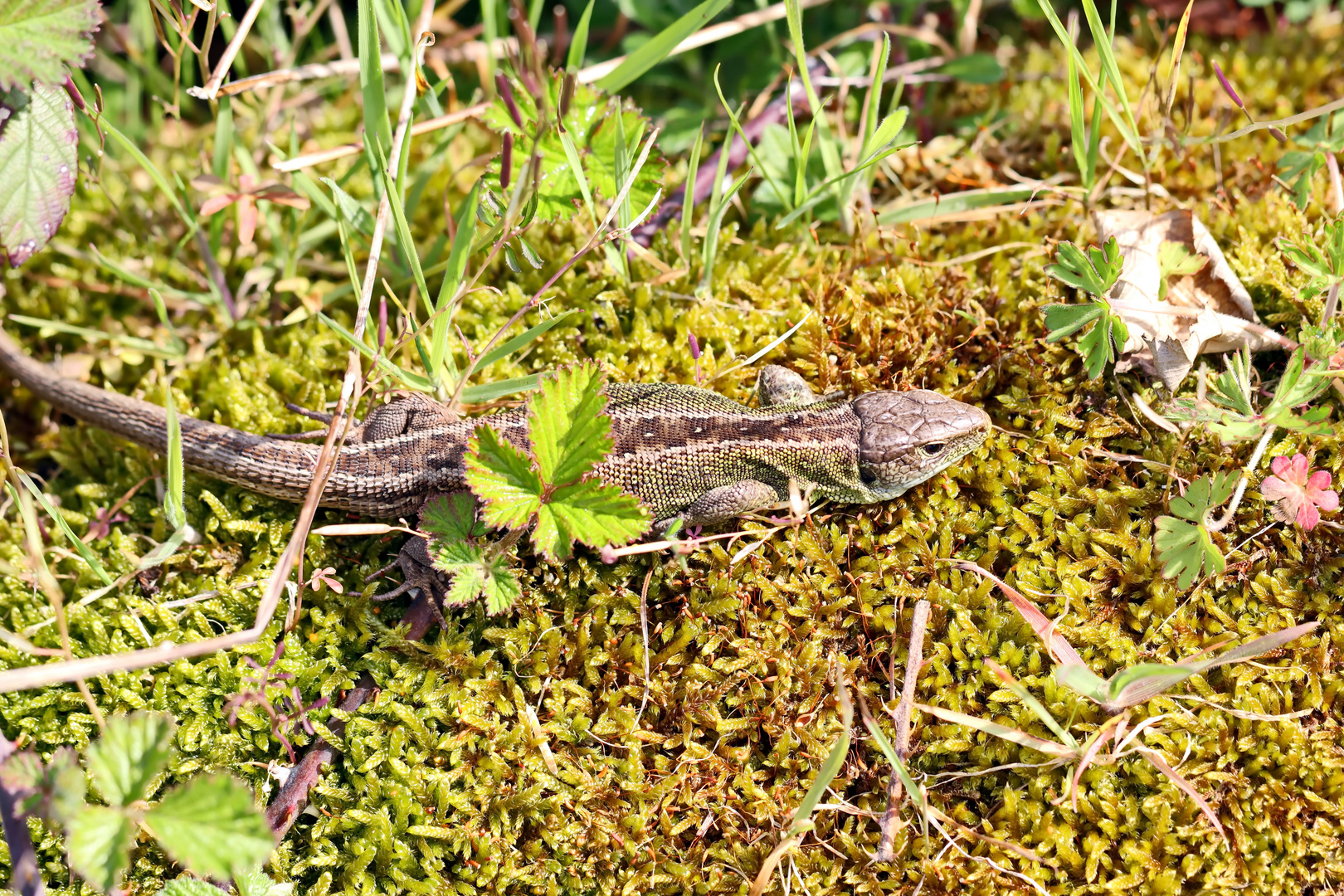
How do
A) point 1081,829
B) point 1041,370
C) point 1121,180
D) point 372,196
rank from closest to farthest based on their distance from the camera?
1. point 1081,829
2. point 1041,370
3. point 1121,180
4. point 372,196

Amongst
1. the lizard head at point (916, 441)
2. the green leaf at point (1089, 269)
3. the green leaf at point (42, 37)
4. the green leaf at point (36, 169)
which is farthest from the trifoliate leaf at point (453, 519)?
the green leaf at point (1089, 269)

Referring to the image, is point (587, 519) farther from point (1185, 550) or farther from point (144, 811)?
point (1185, 550)

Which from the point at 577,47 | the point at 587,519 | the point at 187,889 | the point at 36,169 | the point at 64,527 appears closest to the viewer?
the point at 187,889

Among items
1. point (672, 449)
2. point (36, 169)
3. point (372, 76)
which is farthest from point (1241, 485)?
point (36, 169)

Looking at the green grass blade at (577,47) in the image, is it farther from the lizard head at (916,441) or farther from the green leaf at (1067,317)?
the green leaf at (1067,317)

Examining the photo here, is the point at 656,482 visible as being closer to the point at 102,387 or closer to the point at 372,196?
the point at 372,196

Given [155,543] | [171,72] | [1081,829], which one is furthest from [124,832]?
[171,72]
